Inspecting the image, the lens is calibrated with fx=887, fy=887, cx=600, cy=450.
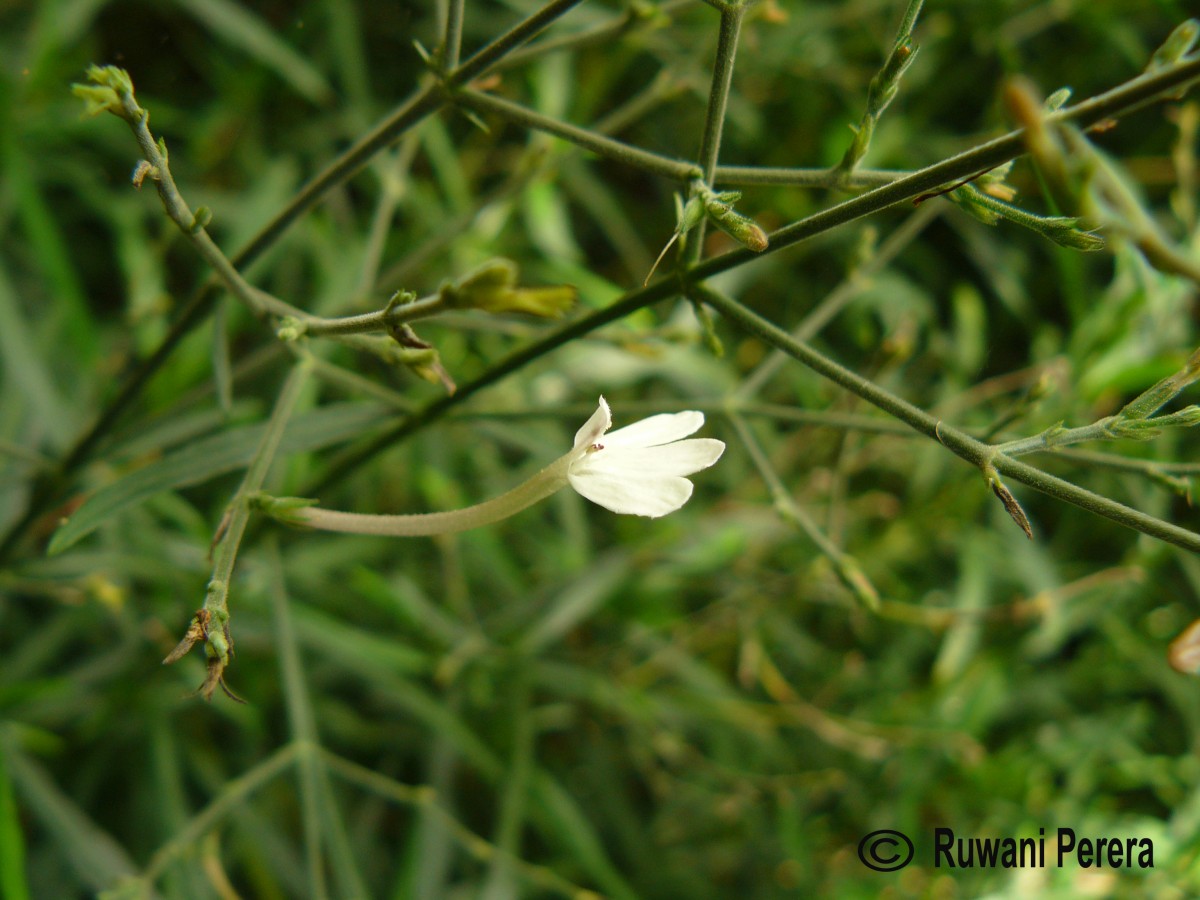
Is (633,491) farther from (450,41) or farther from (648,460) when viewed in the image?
(450,41)

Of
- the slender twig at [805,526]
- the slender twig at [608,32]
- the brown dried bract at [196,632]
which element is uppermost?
the slender twig at [608,32]

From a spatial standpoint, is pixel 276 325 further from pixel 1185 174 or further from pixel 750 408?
pixel 1185 174

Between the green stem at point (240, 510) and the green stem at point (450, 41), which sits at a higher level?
the green stem at point (450, 41)

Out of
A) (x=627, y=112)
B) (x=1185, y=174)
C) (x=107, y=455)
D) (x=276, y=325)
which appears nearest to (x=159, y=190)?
(x=276, y=325)

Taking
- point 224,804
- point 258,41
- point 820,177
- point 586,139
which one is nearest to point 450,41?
point 586,139

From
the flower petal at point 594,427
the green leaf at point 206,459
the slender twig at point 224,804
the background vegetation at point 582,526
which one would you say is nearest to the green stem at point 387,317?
the flower petal at point 594,427

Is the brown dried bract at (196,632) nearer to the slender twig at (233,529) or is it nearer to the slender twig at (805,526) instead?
the slender twig at (233,529)
